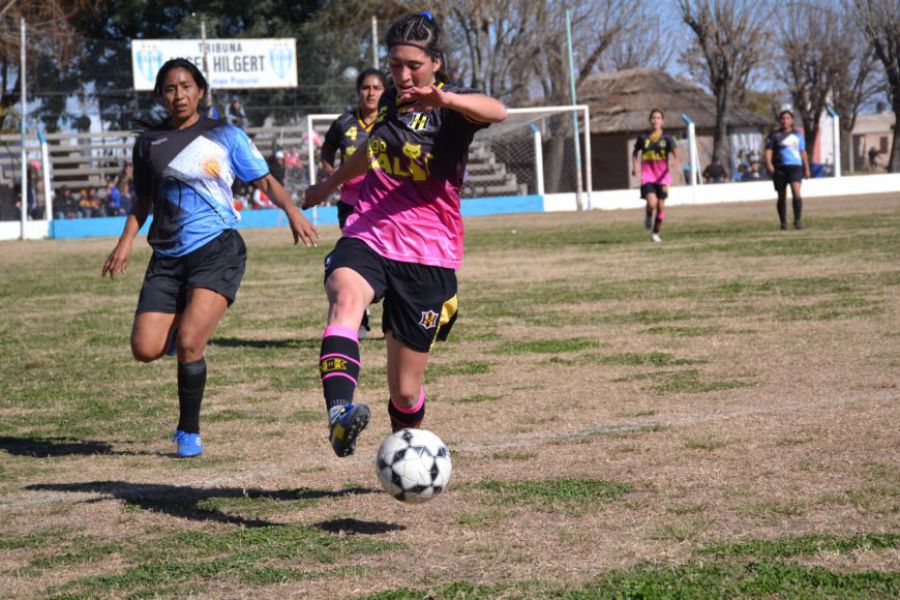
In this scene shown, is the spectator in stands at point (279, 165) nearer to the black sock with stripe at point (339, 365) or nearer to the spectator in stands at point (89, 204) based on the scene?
the spectator in stands at point (89, 204)

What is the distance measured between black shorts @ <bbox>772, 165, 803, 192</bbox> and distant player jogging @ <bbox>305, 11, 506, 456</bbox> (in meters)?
17.6

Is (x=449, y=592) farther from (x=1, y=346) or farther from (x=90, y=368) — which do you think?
(x=1, y=346)

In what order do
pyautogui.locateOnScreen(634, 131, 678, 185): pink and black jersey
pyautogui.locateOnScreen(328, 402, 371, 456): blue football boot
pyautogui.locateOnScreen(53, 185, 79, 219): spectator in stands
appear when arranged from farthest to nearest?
pyautogui.locateOnScreen(53, 185, 79, 219): spectator in stands → pyautogui.locateOnScreen(634, 131, 678, 185): pink and black jersey → pyautogui.locateOnScreen(328, 402, 371, 456): blue football boot

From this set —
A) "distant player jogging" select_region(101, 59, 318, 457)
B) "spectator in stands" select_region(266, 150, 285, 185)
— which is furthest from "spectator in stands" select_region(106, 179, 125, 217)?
"distant player jogging" select_region(101, 59, 318, 457)

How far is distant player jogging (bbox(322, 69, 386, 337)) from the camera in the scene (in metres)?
9.61

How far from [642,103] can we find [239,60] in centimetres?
2693

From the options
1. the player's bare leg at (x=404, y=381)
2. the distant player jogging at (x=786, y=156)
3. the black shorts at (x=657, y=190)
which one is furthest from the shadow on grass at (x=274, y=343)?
the distant player jogging at (x=786, y=156)

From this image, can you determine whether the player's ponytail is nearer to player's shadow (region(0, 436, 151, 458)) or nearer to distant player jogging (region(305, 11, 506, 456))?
distant player jogging (region(305, 11, 506, 456))

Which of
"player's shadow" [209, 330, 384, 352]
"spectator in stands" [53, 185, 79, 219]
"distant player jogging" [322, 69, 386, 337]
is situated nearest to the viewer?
"distant player jogging" [322, 69, 386, 337]

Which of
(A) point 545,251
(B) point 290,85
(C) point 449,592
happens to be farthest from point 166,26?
(C) point 449,592

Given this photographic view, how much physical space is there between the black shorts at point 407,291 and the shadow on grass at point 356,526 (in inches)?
29.1

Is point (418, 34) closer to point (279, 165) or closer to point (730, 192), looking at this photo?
point (279, 165)

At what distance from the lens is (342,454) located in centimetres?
464

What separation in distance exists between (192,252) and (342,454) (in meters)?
2.51
